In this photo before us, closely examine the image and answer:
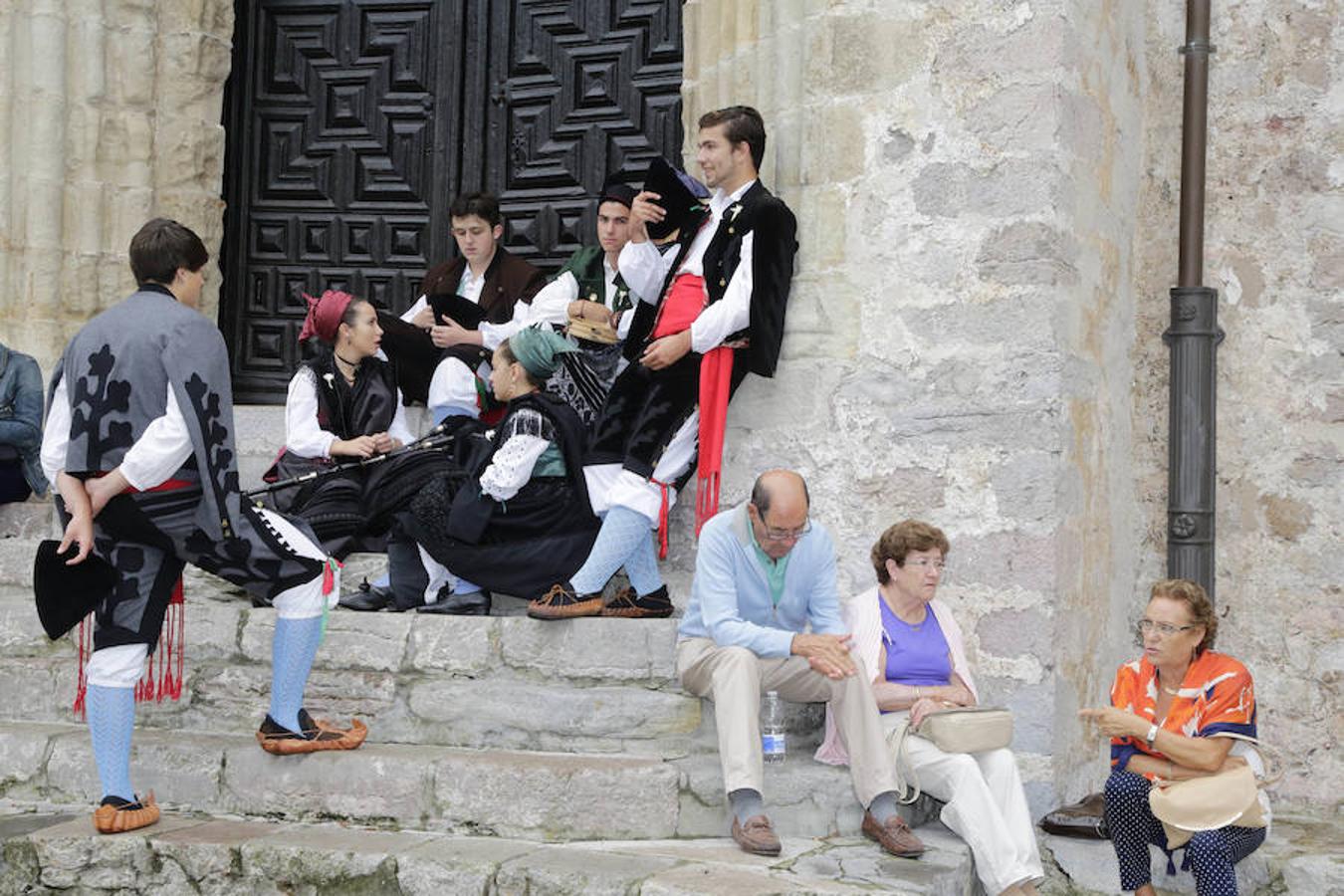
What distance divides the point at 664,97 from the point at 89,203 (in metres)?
2.58

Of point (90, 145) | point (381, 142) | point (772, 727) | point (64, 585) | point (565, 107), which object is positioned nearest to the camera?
point (64, 585)

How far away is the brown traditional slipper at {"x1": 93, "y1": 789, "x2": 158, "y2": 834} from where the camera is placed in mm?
4965

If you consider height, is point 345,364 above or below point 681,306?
below

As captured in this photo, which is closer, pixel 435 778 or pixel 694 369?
pixel 435 778

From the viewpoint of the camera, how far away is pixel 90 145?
25.3ft

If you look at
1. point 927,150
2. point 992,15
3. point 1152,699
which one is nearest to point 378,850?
point 1152,699

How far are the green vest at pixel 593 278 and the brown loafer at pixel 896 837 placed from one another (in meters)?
2.37

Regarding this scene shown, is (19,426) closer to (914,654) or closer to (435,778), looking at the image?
(435,778)

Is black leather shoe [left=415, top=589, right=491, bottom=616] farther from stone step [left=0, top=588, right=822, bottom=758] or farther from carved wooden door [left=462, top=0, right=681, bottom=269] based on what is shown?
carved wooden door [left=462, top=0, right=681, bottom=269]

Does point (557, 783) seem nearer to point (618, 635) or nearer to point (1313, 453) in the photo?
point (618, 635)

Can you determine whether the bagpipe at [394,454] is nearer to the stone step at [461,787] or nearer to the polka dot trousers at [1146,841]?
the stone step at [461,787]

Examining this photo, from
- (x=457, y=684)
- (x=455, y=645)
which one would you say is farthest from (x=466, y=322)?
(x=457, y=684)

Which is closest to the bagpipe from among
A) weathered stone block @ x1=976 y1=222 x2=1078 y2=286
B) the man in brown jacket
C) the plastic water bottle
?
the man in brown jacket

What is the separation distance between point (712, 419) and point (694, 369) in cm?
20
